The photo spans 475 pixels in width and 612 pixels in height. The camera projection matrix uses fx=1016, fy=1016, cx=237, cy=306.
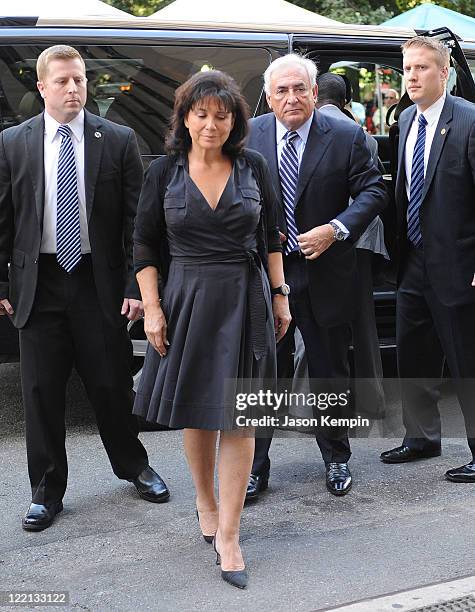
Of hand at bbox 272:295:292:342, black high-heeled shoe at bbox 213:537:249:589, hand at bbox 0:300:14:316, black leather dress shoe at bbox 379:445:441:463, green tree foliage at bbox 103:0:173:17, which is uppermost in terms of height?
green tree foliage at bbox 103:0:173:17

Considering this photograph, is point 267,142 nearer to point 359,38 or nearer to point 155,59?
point 155,59

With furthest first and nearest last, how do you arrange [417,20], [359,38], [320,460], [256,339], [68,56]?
[417,20]
[359,38]
[320,460]
[68,56]
[256,339]

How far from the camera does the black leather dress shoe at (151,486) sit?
14.7 feet

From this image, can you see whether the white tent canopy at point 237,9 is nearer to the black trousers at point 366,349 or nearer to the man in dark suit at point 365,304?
the man in dark suit at point 365,304

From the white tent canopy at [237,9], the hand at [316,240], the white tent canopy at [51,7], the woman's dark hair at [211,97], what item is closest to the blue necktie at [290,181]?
the hand at [316,240]

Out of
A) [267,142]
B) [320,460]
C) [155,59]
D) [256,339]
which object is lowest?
[320,460]

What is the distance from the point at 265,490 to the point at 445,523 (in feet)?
2.78

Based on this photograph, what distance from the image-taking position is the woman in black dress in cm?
359

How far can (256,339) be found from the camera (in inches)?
144

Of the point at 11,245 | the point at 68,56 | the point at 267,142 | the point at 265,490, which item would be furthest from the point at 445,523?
the point at 68,56

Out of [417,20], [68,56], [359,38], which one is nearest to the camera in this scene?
[68,56]

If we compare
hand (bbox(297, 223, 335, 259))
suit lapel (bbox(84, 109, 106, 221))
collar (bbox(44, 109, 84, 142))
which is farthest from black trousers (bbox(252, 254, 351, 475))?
collar (bbox(44, 109, 84, 142))

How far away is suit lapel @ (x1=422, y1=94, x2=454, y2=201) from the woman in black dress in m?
1.19

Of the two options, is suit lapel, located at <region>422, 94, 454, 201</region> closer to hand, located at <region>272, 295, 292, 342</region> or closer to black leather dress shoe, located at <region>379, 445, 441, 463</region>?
hand, located at <region>272, 295, 292, 342</region>
